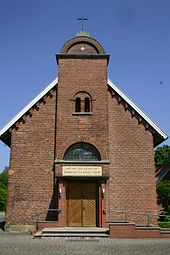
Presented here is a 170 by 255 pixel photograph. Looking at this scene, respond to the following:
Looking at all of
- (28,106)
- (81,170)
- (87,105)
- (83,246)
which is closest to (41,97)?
(28,106)

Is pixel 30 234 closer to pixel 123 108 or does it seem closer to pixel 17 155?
pixel 17 155

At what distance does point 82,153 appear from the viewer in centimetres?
1755

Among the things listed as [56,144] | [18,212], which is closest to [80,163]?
[56,144]

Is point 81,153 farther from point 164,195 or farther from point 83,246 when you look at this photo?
point 164,195

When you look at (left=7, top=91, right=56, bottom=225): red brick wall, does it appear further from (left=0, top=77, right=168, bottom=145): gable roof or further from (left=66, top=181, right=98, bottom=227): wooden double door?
(left=66, top=181, right=98, bottom=227): wooden double door

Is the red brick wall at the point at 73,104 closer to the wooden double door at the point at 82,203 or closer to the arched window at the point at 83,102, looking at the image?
the arched window at the point at 83,102

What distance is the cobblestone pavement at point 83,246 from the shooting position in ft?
34.4

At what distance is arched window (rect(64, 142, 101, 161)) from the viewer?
1748cm

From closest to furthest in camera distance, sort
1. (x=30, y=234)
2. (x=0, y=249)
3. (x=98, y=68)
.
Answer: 1. (x=0, y=249)
2. (x=30, y=234)
3. (x=98, y=68)

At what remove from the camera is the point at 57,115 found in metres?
18.0

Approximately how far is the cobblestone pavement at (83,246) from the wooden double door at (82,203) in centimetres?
300

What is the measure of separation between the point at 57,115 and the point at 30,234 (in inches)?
291

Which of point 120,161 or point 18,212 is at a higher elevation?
point 120,161

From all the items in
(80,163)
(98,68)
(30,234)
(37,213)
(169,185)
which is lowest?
(30,234)
